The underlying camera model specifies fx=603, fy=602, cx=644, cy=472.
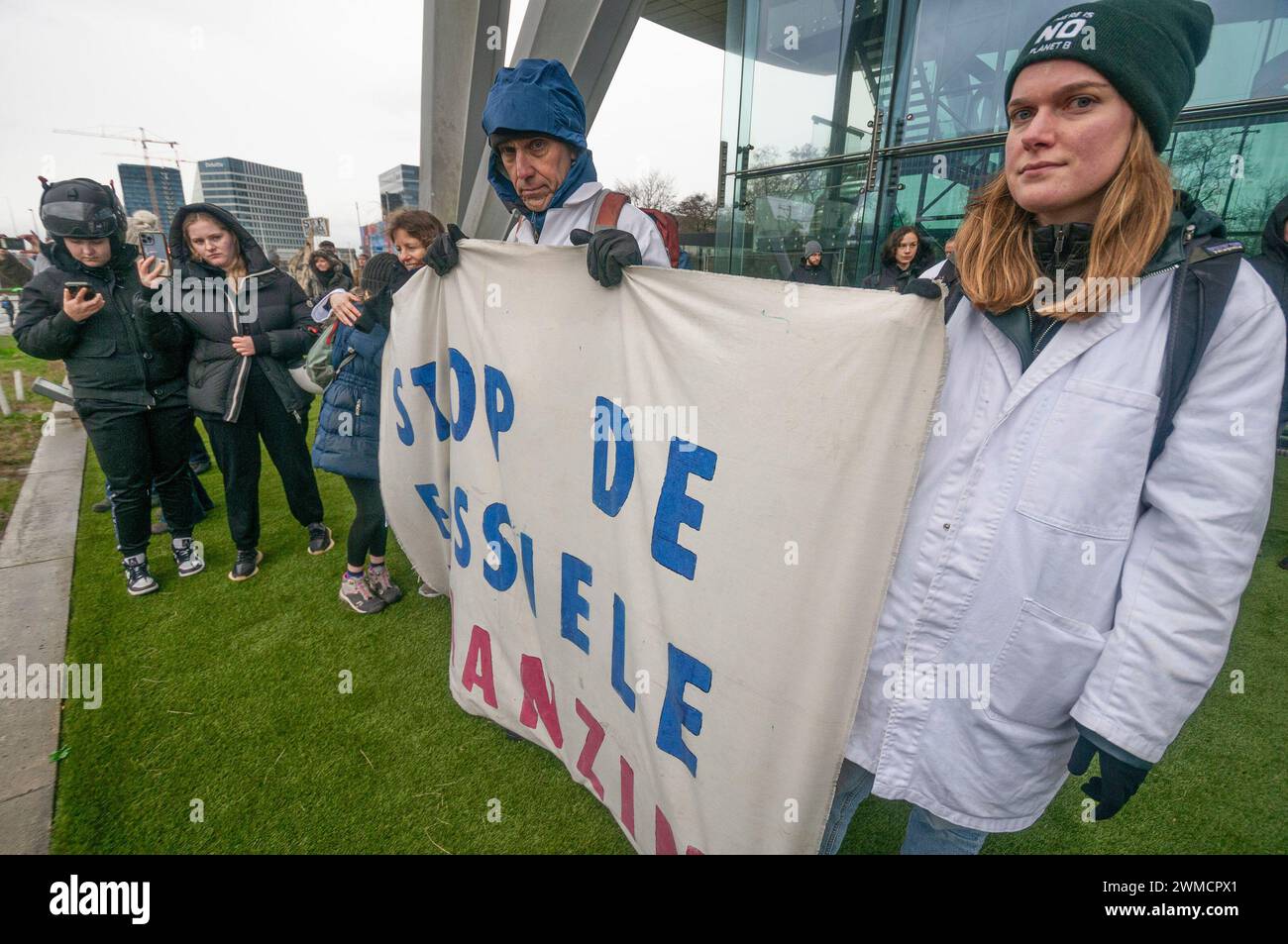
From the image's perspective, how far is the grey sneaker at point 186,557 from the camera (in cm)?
374

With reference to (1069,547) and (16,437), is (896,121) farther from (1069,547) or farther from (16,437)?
(16,437)

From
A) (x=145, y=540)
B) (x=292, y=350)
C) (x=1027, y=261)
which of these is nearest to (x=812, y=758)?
(x=1027, y=261)

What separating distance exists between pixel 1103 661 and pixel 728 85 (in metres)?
9.94

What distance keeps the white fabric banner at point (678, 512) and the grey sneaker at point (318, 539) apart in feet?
7.06

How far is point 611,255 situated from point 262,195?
72.5 metres

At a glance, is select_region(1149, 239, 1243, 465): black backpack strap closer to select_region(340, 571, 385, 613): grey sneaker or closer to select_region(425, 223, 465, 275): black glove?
select_region(425, 223, 465, 275): black glove

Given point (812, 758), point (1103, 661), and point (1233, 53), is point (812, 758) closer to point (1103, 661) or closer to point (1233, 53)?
point (1103, 661)

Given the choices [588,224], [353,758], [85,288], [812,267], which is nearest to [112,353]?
[85,288]

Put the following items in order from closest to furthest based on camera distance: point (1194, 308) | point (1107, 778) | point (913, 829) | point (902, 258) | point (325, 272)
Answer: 1. point (1194, 308)
2. point (1107, 778)
3. point (913, 829)
4. point (902, 258)
5. point (325, 272)

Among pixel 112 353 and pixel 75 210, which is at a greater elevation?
pixel 75 210

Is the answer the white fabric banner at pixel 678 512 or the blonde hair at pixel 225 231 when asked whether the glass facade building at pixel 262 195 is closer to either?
the blonde hair at pixel 225 231

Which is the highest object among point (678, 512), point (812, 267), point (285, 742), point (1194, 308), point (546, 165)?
point (812, 267)

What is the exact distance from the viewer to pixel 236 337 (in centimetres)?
328
